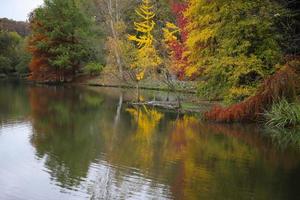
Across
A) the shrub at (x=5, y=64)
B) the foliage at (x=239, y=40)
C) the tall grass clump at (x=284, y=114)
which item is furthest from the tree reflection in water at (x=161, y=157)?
the shrub at (x=5, y=64)

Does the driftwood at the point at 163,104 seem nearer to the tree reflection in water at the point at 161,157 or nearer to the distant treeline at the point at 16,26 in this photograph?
the tree reflection in water at the point at 161,157

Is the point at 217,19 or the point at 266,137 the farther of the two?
the point at 217,19

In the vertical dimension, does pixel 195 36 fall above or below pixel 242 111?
above

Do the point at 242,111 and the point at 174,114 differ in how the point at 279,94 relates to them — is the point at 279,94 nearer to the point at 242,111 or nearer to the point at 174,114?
the point at 242,111

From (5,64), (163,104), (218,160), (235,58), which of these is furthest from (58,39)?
(218,160)

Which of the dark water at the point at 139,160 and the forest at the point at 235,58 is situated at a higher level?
the forest at the point at 235,58

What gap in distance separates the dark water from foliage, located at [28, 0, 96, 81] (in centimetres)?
2707

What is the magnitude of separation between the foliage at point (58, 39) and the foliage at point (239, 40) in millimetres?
26181

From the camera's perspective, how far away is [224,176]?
11.8 m

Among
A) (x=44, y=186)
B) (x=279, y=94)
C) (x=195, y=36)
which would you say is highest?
(x=195, y=36)

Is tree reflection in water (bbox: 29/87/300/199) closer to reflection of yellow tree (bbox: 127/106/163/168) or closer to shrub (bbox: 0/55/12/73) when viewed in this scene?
reflection of yellow tree (bbox: 127/106/163/168)

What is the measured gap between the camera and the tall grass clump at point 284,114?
778 inches

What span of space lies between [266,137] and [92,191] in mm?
9598

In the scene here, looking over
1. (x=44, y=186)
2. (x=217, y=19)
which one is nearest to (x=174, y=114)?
(x=217, y=19)
